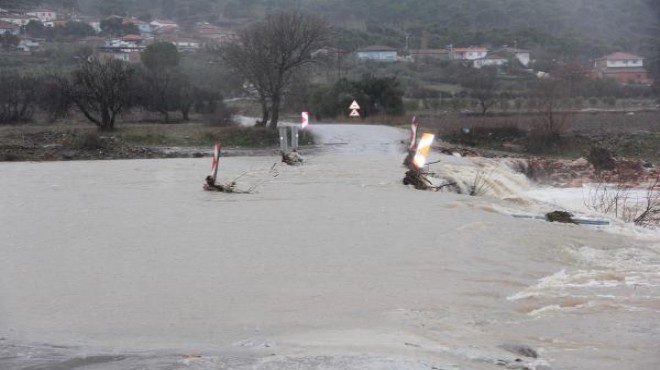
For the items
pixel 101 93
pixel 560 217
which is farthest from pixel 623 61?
pixel 560 217

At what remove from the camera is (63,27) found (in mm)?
92812

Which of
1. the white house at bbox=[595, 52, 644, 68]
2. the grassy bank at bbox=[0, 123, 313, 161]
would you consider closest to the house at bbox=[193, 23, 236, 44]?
the white house at bbox=[595, 52, 644, 68]

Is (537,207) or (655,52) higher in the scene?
(655,52)

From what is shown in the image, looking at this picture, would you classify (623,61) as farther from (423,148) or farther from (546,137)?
(423,148)

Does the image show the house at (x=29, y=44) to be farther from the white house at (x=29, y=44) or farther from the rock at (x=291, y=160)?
the rock at (x=291, y=160)

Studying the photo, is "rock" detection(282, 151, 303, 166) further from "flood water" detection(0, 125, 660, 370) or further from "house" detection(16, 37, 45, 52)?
"house" detection(16, 37, 45, 52)

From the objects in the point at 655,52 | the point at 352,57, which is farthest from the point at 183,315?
the point at 352,57

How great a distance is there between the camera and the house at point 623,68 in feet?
266

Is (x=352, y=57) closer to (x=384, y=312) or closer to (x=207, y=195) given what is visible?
(x=207, y=195)

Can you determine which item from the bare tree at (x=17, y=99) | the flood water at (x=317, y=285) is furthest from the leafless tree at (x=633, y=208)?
the bare tree at (x=17, y=99)

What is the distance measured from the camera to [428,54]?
10588cm

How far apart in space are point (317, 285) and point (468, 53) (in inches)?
3830

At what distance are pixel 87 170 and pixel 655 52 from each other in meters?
56.6

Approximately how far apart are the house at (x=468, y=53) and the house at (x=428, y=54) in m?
0.95
